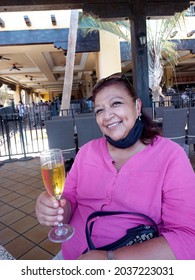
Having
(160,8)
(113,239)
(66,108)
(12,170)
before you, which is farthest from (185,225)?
(66,108)

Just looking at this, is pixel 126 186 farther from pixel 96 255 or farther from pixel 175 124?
pixel 175 124

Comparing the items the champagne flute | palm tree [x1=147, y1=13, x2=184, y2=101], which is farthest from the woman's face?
palm tree [x1=147, y1=13, x2=184, y2=101]

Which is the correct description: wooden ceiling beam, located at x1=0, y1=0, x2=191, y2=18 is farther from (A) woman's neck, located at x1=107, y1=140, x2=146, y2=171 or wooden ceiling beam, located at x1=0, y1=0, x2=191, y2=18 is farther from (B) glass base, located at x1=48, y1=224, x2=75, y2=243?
(B) glass base, located at x1=48, y1=224, x2=75, y2=243

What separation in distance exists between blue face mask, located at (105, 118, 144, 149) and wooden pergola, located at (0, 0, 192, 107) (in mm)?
3734

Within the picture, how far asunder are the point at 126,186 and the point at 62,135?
251 cm

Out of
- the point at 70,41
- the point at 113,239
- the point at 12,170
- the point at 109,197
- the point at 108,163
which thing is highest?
the point at 70,41

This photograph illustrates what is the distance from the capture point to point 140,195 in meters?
0.92

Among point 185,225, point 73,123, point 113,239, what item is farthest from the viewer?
point 73,123

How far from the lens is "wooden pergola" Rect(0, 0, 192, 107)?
13.0 ft

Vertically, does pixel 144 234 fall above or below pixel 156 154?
below

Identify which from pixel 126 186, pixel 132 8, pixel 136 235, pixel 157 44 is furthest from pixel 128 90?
pixel 157 44

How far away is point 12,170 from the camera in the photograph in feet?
13.9

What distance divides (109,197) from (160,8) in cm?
433
